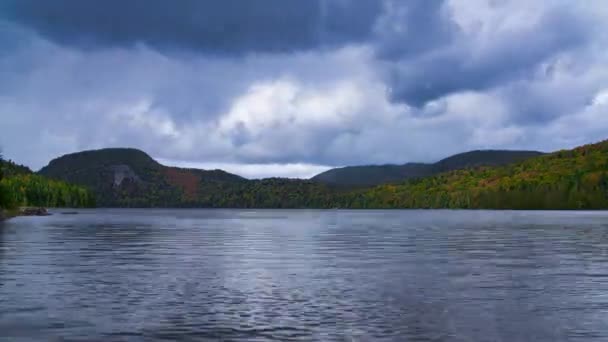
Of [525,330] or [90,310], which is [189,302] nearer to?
[90,310]

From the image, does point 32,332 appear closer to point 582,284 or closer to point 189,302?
point 189,302

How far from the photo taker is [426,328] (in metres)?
27.7

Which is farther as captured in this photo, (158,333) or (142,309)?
(142,309)

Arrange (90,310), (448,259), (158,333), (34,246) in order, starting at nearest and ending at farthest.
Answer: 1. (158,333)
2. (90,310)
3. (448,259)
4. (34,246)

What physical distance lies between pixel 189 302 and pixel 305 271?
646 inches

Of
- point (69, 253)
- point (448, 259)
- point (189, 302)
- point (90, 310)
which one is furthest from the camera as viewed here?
point (69, 253)

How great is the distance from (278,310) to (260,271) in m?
18.1

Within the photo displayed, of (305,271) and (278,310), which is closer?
(278,310)

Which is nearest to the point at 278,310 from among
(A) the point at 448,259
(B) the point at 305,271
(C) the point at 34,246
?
(B) the point at 305,271

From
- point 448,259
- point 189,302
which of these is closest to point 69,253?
point 448,259

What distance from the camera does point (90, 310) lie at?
31750 millimetres

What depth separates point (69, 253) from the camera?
67.5 metres

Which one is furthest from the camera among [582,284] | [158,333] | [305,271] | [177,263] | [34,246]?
[34,246]

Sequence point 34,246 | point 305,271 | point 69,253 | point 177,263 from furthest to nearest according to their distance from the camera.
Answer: point 34,246 < point 69,253 < point 177,263 < point 305,271
